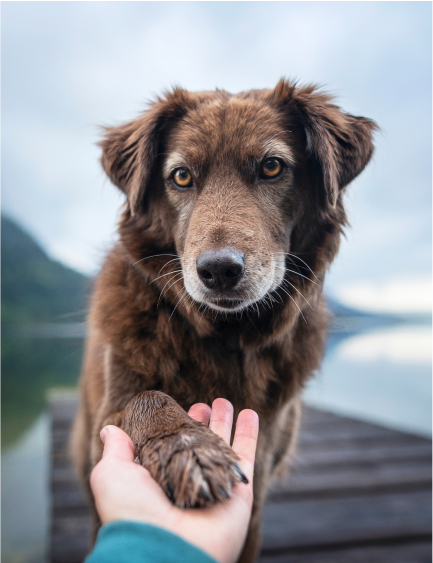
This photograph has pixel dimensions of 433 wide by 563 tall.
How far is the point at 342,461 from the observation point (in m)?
3.69

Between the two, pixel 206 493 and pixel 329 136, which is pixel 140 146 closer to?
pixel 329 136

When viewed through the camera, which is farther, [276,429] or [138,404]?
[276,429]

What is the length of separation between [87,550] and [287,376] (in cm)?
168

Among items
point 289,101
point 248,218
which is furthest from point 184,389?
point 289,101

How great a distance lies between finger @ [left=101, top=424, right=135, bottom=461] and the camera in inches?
47.9

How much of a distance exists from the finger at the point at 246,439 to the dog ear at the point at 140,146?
4.11 feet

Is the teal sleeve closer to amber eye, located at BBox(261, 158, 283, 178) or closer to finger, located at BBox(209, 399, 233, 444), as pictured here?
finger, located at BBox(209, 399, 233, 444)

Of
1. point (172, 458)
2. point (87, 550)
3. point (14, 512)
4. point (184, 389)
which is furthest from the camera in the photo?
point (14, 512)

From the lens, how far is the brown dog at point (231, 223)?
1.95 metres

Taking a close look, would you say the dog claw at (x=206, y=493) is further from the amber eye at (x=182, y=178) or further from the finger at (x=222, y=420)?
the amber eye at (x=182, y=178)

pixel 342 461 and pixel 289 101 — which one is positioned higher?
pixel 289 101

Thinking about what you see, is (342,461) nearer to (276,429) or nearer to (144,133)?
(276,429)

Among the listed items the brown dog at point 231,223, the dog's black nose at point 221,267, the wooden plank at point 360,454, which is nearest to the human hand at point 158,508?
the brown dog at point 231,223

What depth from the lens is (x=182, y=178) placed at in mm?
2076
